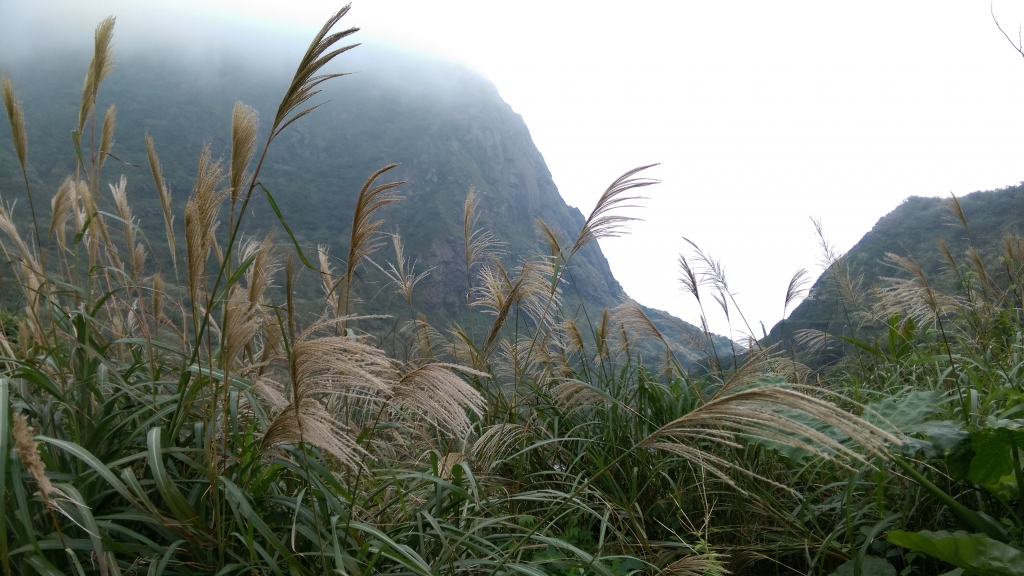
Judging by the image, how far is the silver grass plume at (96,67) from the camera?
226cm

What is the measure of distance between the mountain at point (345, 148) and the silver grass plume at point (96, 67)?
8.27 feet

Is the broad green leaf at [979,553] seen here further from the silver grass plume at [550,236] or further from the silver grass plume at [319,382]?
the silver grass plume at [550,236]

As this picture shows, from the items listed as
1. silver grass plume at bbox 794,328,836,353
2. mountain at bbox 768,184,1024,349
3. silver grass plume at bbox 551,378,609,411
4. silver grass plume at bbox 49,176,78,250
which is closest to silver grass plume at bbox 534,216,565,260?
silver grass plume at bbox 551,378,609,411

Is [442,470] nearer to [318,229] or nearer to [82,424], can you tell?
[82,424]

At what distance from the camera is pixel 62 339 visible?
2.35m

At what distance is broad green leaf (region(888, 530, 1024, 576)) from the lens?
154 centimetres

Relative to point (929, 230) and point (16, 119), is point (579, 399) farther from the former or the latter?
point (929, 230)

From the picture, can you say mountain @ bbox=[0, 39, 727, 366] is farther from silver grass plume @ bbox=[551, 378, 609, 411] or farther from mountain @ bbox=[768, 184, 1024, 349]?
mountain @ bbox=[768, 184, 1024, 349]

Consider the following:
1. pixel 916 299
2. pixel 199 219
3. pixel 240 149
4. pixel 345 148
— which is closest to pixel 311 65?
pixel 240 149

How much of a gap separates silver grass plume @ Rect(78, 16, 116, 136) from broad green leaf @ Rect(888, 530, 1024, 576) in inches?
132

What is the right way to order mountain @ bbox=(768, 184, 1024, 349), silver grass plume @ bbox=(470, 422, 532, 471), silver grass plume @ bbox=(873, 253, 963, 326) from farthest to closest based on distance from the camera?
1. mountain @ bbox=(768, 184, 1024, 349)
2. silver grass plume @ bbox=(873, 253, 963, 326)
3. silver grass plume @ bbox=(470, 422, 532, 471)

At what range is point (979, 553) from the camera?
1.59 m

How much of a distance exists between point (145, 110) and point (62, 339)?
5385 cm

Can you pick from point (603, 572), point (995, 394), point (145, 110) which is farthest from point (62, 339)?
point (145, 110)
